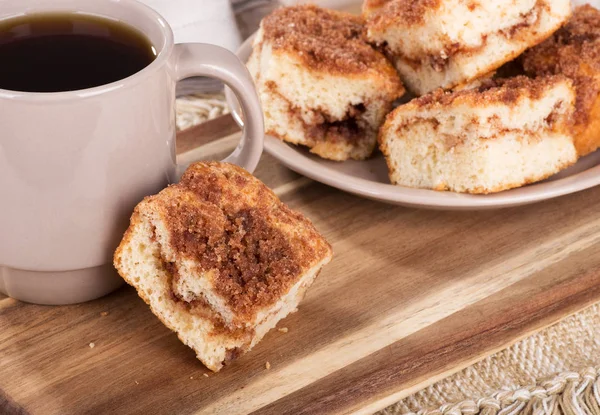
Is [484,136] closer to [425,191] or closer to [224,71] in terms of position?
[425,191]

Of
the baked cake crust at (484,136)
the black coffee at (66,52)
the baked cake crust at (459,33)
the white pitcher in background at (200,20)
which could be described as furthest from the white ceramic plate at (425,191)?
the white pitcher in background at (200,20)

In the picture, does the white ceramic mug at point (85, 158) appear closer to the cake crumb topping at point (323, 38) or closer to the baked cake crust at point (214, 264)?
the baked cake crust at point (214, 264)

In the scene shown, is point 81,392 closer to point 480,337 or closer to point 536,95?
point 480,337

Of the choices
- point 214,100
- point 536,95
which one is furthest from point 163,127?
point 214,100

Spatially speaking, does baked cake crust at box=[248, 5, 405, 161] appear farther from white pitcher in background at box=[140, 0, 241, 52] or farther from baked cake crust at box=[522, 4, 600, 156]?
white pitcher in background at box=[140, 0, 241, 52]

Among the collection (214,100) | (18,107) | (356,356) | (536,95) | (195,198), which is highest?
(536,95)
